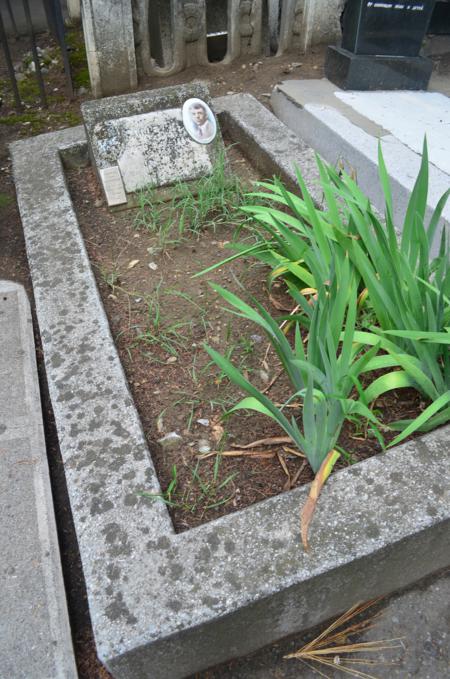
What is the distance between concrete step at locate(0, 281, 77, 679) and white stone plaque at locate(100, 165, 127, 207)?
2.57 ft

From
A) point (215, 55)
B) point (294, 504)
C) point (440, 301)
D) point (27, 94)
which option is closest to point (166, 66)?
point (215, 55)

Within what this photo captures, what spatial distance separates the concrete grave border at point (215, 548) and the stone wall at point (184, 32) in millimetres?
2478

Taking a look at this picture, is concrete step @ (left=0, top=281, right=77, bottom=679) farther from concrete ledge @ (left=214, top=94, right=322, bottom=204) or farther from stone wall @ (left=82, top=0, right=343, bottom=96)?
stone wall @ (left=82, top=0, right=343, bottom=96)

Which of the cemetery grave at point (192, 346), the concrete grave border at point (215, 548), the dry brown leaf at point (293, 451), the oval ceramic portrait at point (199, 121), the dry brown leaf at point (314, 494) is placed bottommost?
the cemetery grave at point (192, 346)

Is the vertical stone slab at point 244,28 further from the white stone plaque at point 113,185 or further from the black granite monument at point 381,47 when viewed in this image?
the white stone plaque at point 113,185

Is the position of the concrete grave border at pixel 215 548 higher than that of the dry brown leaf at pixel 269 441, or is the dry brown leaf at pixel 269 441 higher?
the concrete grave border at pixel 215 548

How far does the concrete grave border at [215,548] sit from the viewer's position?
1.11 metres

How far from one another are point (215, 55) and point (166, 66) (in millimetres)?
539

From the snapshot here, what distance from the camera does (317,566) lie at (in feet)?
3.79

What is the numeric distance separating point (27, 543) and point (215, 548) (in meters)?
0.59

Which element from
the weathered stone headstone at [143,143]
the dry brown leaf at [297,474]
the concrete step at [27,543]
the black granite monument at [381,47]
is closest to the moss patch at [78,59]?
the weathered stone headstone at [143,143]

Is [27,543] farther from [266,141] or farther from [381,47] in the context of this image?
[381,47]

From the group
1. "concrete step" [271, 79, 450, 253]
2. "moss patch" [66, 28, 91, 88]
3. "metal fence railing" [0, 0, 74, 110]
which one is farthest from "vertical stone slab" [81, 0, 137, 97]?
"concrete step" [271, 79, 450, 253]

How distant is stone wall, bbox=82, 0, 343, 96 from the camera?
3209 mm
